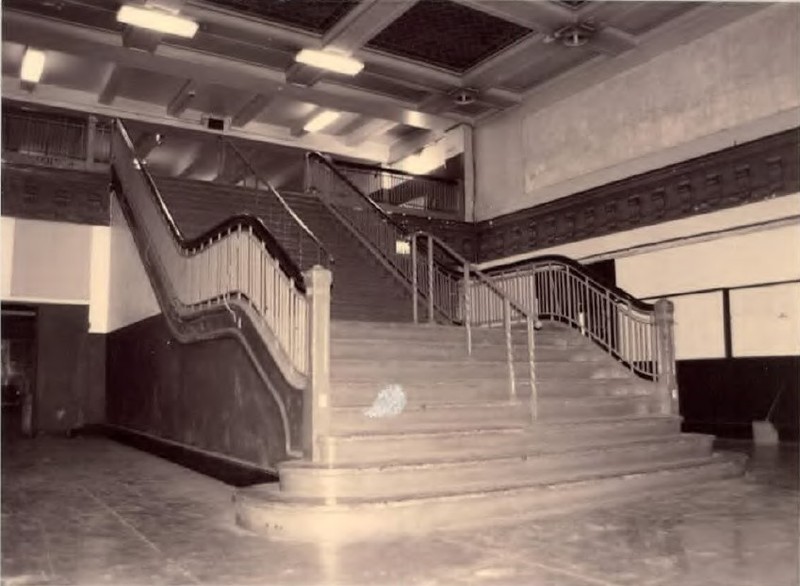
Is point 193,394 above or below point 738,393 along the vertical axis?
above

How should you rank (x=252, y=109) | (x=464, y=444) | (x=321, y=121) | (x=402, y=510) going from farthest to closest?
(x=321, y=121) < (x=252, y=109) < (x=464, y=444) < (x=402, y=510)

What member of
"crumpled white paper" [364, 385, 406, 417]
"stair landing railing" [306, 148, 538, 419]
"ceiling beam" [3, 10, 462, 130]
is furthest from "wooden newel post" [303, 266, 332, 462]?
"ceiling beam" [3, 10, 462, 130]

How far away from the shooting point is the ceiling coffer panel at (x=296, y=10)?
11242 mm

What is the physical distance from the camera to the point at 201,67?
43.4ft

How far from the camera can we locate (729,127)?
10.4m

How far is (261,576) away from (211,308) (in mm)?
4210

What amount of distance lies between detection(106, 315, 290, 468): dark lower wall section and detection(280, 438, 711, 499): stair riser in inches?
45.1

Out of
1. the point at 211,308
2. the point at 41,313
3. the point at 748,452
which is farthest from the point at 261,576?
the point at 41,313

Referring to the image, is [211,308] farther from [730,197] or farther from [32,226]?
[730,197]

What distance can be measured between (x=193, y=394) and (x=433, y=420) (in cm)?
333

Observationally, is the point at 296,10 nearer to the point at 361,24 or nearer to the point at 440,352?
the point at 361,24

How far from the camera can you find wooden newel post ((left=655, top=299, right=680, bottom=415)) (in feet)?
25.4

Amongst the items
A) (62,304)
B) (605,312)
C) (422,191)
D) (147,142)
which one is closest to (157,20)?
(62,304)

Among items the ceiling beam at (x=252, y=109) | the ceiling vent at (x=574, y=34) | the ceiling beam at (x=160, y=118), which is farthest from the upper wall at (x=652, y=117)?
the ceiling beam at (x=160, y=118)
